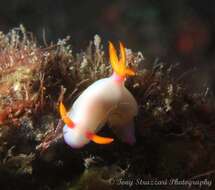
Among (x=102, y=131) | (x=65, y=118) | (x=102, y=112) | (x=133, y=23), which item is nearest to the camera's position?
(x=65, y=118)

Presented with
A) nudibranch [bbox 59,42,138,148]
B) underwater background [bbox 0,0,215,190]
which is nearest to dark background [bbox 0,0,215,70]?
underwater background [bbox 0,0,215,190]

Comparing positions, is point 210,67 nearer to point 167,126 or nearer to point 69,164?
point 167,126

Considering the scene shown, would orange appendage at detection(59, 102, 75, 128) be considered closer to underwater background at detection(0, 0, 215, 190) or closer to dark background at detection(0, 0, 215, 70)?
underwater background at detection(0, 0, 215, 190)

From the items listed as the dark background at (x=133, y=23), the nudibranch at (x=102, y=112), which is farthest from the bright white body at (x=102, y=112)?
the dark background at (x=133, y=23)

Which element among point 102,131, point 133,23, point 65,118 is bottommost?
point 102,131

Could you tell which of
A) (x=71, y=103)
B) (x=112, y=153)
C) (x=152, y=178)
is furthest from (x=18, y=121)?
(x=152, y=178)

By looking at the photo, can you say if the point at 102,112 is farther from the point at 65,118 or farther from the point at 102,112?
the point at 65,118

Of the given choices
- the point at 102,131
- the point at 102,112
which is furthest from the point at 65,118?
the point at 102,131
